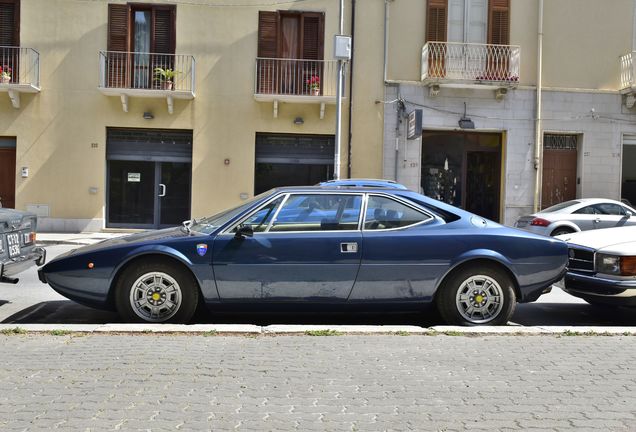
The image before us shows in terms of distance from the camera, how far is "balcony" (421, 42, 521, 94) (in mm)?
19562

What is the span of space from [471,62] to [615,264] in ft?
48.0

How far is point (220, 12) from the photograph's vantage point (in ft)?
64.7

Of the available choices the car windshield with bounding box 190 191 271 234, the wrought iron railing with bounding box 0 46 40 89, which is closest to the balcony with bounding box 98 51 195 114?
the wrought iron railing with bounding box 0 46 40 89

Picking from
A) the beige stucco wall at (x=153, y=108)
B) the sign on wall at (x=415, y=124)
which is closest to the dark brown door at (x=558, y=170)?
the sign on wall at (x=415, y=124)

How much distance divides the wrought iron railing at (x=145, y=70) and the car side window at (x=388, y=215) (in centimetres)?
1434

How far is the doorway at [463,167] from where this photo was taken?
20.6 meters

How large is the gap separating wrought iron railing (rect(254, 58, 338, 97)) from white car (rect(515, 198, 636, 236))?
7730mm

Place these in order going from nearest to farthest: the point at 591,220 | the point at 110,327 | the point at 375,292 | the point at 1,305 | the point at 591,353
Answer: the point at 591,353 → the point at 110,327 → the point at 375,292 → the point at 1,305 → the point at 591,220

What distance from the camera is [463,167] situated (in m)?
20.8

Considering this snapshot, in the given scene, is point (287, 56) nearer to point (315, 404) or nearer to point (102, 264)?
point (102, 264)

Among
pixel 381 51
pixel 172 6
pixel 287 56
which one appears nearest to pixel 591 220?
pixel 381 51

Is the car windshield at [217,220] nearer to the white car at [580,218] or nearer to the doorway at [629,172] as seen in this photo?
the white car at [580,218]

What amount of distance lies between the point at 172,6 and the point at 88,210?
278 inches

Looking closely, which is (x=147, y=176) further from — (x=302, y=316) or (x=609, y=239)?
(x=609, y=239)
